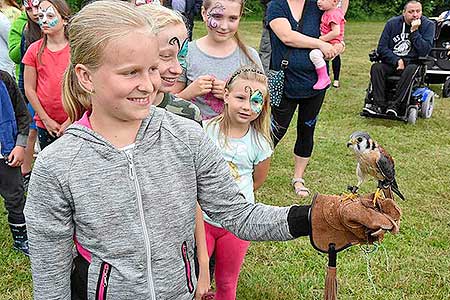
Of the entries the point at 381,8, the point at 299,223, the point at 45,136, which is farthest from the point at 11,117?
the point at 381,8

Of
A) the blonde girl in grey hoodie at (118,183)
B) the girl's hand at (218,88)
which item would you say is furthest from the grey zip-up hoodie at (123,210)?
the girl's hand at (218,88)

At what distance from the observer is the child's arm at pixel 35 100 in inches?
144

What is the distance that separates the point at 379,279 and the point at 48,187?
2.41 meters

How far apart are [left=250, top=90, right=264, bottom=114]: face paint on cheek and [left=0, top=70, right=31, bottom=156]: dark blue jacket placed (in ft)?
4.84

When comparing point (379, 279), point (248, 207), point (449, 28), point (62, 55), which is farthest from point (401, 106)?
point (248, 207)

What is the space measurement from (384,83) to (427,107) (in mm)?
603

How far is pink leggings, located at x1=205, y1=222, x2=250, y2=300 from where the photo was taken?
2.42 meters

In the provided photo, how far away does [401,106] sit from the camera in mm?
6883

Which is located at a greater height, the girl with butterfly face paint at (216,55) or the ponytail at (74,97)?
the ponytail at (74,97)

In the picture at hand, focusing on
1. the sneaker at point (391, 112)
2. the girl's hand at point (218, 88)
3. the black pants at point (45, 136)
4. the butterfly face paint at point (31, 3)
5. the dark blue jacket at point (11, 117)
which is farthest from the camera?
the sneaker at point (391, 112)

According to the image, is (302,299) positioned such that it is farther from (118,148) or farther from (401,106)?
(401,106)

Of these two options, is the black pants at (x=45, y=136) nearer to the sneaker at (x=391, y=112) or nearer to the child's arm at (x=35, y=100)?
the child's arm at (x=35, y=100)

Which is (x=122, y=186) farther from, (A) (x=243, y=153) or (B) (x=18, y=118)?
Result: (B) (x=18, y=118)

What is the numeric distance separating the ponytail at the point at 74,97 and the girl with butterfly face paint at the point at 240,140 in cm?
99
